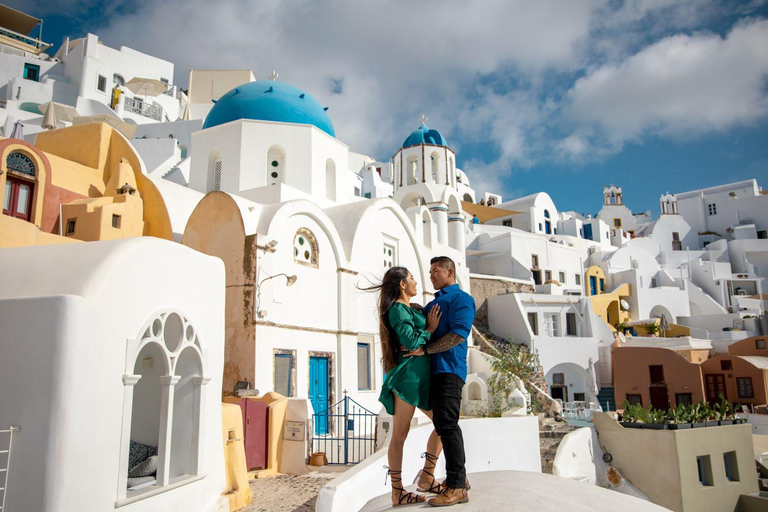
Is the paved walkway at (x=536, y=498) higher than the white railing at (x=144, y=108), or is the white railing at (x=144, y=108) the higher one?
the white railing at (x=144, y=108)

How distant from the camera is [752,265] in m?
47.1

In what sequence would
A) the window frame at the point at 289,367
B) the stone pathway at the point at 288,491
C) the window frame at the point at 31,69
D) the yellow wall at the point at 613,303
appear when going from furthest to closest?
1. the yellow wall at the point at 613,303
2. the window frame at the point at 31,69
3. the window frame at the point at 289,367
4. the stone pathway at the point at 288,491

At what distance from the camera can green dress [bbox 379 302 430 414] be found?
389cm

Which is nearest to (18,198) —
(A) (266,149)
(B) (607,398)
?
(A) (266,149)

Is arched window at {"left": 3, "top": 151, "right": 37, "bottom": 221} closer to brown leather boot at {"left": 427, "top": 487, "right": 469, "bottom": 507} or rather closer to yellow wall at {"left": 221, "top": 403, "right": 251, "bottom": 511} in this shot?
yellow wall at {"left": 221, "top": 403, "right": 251, "bottom": 511}

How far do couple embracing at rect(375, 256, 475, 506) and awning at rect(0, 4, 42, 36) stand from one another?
4803 centimetres

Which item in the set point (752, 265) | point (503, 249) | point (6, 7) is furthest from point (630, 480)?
point (6, 7)

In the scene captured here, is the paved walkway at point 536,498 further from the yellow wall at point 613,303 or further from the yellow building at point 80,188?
the yellow wall at point 613,303

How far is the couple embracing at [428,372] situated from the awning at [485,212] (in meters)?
45.2

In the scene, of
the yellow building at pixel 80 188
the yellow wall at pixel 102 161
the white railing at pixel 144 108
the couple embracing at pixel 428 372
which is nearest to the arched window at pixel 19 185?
the yellow building at pixel 80 188

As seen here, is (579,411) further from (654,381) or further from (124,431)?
(124,431)

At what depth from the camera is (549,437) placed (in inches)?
686

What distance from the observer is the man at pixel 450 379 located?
3734 millimetres

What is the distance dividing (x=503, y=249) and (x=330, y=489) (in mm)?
33546
